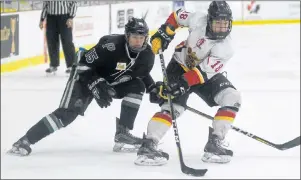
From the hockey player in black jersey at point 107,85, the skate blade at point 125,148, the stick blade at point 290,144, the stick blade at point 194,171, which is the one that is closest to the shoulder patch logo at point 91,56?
the hockey player in black jersey at point 107,85

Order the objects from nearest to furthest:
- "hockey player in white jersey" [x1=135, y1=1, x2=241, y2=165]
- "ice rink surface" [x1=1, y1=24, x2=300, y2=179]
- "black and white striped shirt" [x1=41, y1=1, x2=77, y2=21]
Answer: "black and white striped shirt" [x1=41, y1=1, x2=77, y2=21]
"ice rink surface" [x1=1, y1=24, x2=300, y2=179]
"hockey player in white jersey" [x1=135, y1=1, x2=241, y2=165]

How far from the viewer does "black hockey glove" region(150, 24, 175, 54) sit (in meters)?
2.06

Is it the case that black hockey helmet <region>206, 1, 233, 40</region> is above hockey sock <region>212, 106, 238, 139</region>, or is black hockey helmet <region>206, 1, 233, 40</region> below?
above

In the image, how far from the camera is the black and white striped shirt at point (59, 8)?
1.52 m

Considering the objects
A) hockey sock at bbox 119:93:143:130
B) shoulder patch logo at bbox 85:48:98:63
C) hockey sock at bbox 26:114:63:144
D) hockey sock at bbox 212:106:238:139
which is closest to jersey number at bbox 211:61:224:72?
hockey sock at bbox 212:106:238:139

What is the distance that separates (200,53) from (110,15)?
501mm

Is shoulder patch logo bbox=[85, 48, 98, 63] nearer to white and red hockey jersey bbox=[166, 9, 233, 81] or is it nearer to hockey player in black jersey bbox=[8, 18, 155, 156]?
hockey player in black jersey bbox=[8, 18, 155, 156]

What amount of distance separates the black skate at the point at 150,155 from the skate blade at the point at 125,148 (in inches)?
0.8

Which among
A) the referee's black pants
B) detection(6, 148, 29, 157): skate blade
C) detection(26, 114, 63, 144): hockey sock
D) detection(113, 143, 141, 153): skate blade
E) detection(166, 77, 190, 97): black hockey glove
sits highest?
the referee's black pants

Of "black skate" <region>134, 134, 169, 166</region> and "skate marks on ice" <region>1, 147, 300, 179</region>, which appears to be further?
"black skate" <region>134, 134, 169, 166</region>

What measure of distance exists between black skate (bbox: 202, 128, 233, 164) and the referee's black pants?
0.52 m

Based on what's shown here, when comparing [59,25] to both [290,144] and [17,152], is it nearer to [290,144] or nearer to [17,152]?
[17,152]

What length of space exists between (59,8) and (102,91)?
430mm

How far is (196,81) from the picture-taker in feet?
6.56
